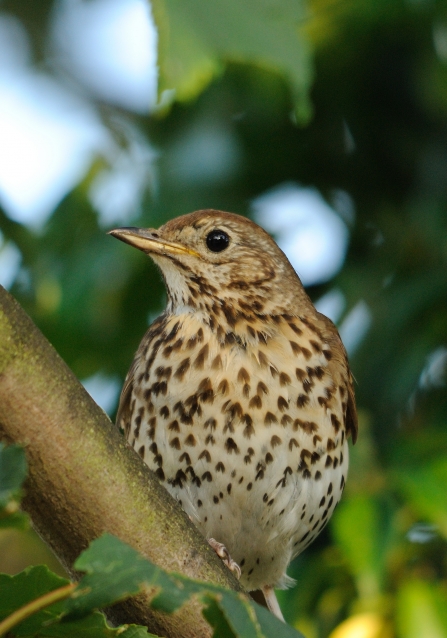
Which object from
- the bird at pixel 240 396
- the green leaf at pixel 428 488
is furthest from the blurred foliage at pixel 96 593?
the green leaf at pixel 428 488

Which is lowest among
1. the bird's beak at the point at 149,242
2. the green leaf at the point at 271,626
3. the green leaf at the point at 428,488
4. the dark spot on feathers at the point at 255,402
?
the green leaf at the point at 428,488

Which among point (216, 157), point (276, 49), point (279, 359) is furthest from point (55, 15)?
point (276, 49)

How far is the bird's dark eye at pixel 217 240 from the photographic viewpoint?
3369 millimetres

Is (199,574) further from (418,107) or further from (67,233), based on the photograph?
(418,107)

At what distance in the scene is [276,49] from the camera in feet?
4.90

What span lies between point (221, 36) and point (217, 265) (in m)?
1.95

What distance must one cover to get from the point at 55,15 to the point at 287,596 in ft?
10.8

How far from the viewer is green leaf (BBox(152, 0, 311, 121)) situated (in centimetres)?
139

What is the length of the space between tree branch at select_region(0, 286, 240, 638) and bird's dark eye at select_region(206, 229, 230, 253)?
1.62 metres

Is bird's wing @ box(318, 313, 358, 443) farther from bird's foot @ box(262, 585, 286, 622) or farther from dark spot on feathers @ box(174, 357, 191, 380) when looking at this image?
bird's foot @ box(262, 585, 286, 622)

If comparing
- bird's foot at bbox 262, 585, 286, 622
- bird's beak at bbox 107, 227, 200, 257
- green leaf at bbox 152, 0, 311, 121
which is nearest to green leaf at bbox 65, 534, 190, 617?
green leaf at bbox 152, 0, 311, 121

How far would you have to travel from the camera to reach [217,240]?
133 inches

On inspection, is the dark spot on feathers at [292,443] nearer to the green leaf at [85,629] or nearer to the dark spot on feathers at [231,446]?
the dark spot on feathers at [231,446]

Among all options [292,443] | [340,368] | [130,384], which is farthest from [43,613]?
[340,368]
